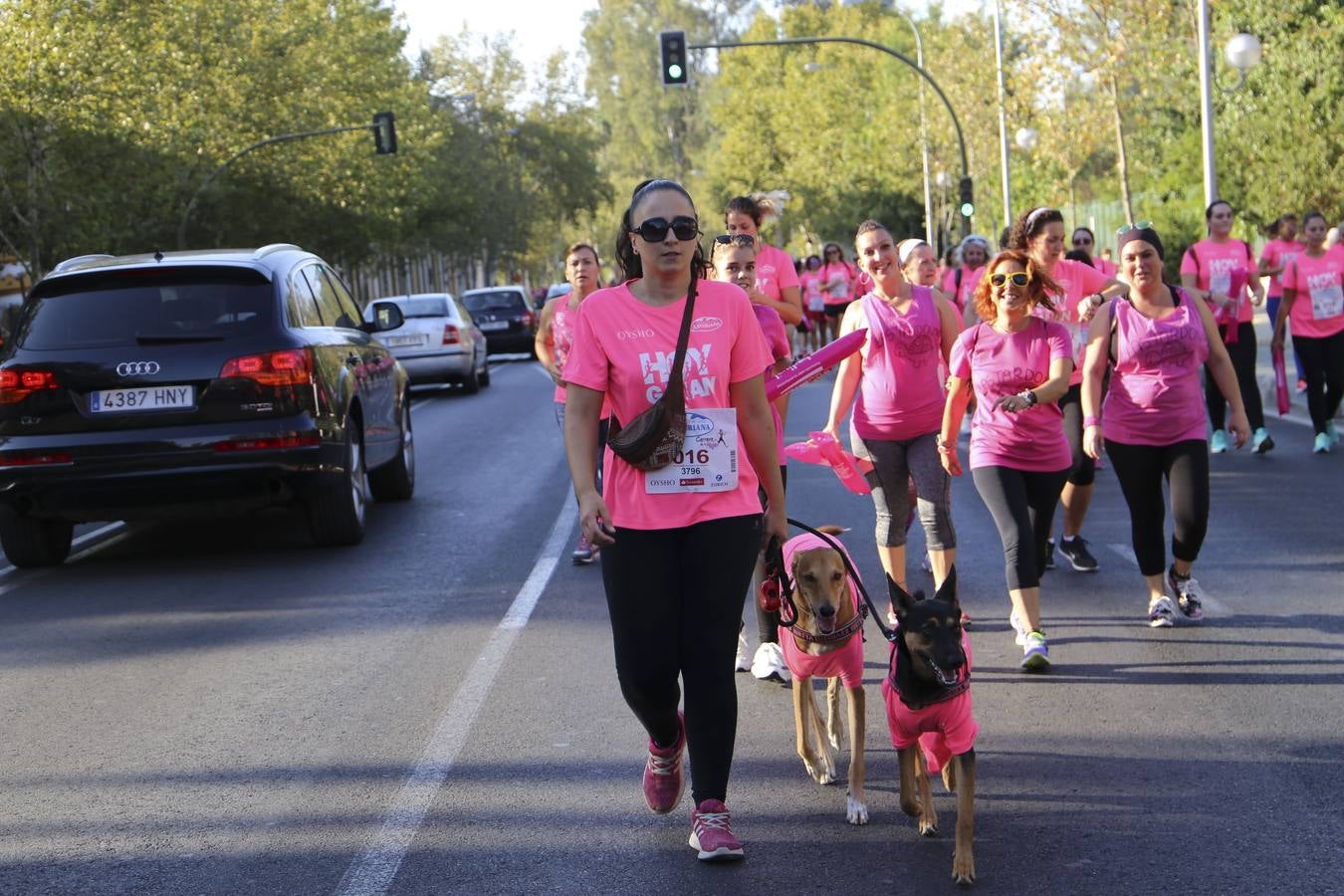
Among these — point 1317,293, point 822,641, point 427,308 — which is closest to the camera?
point 822,641

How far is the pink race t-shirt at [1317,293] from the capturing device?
14.2 metres

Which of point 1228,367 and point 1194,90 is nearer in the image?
point 1228,367

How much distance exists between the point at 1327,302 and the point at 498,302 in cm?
2768

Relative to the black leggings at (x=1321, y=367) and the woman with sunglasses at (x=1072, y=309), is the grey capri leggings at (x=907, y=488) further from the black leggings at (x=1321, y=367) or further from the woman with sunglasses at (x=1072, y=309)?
the black leggings at (x=1321, y=367)

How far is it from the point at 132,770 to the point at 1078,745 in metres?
3.31

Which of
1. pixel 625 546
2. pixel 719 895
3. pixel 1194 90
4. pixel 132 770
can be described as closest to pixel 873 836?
pixel 719 895

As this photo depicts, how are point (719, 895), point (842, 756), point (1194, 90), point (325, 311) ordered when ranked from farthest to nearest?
1. point (1194, 90)
2. point (325, 311)
3. point (842, 756)
4. point (719, 895)

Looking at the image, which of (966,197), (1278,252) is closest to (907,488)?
(1278,252)

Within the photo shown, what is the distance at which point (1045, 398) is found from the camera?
7.35 metres

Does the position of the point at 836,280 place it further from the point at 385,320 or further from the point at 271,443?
the point at 271,443

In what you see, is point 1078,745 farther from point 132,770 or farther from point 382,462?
point 382,462

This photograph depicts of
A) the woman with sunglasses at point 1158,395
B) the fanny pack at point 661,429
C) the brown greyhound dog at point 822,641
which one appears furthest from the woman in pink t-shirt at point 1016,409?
the fanny pack at point 661,429

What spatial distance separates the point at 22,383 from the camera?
10.4 m

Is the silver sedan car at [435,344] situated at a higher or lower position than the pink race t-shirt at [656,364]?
lower
